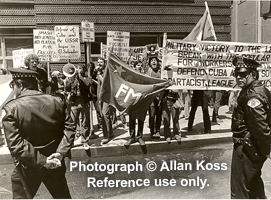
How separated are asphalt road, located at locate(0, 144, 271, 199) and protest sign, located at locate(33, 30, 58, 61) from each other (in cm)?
343

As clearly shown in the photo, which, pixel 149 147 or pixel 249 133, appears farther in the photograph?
pixel 149 147

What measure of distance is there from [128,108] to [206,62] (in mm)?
2304

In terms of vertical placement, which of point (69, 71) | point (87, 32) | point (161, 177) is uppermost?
point (87, 32)

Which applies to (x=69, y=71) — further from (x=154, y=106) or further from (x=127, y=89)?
(x=154, y=106)

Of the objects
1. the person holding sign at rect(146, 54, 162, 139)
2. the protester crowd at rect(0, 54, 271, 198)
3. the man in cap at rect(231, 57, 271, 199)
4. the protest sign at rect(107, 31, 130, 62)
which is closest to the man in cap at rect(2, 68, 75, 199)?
the protester crowd at rect(0, 54, 271, 198)

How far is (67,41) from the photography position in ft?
24.5

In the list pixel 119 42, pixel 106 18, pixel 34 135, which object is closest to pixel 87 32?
pixel 119 42

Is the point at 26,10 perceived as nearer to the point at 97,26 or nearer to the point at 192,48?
the point at 97,26

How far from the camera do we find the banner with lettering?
666 cm

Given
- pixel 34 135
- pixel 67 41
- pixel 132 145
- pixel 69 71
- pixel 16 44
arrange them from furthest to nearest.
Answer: pixel 16 44
pixel 67 41
pixel 69 71
pixel 132 145
pixel 34 135

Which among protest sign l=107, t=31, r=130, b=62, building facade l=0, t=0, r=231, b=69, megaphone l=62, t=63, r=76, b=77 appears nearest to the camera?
megaphone l=62, t=63, r=76, b=77

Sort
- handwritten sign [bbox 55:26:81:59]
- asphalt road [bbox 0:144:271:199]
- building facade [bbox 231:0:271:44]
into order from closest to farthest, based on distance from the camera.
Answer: asphalt road [bbox 0:144:271:199] → handwritten sign [bbox 55:26:81:59] → building facade [bbox 231:0:271:44]

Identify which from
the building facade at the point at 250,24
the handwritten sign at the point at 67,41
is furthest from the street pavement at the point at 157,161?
the building facade at the point at 250,24

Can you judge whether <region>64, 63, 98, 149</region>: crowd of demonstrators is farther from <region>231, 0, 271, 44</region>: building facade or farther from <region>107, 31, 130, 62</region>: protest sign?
<region>231, 0, 271, 44</region>: building facade
